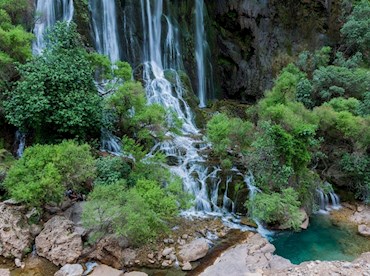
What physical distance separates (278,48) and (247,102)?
186 inches

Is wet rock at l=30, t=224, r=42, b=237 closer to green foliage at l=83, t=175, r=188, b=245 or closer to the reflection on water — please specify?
green foliage at l=83, t=175, r=188, b=245

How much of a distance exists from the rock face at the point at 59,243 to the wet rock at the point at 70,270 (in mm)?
278

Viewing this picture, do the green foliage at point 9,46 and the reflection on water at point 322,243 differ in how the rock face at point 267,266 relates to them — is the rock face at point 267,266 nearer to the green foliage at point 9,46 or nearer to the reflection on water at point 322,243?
the reflection on water at point 322,243

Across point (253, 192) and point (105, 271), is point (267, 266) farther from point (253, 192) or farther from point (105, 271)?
point (105, 271)

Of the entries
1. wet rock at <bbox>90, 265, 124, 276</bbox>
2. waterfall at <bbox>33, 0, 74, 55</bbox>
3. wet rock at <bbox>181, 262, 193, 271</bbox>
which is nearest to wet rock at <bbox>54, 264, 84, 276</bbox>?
wet rock at <bbox>90, 265, 124, 276</bbox>

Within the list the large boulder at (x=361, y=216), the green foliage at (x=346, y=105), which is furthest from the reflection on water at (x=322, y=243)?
the green foliage at (x=346, y=105)

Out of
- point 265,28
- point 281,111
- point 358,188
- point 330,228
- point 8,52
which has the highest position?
point 265,28

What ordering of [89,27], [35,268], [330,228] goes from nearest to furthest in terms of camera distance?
[35,268], [330,228], [89,27]

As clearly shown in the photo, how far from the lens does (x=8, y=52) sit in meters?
14.0

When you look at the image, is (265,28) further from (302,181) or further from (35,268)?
(35,268)

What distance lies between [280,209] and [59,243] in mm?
8022

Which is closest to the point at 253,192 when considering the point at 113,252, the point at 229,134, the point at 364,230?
the point at 229,134

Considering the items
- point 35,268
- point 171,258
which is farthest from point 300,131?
point 35,268

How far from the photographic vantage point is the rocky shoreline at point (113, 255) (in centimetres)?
1048
